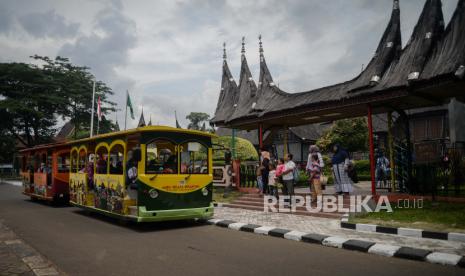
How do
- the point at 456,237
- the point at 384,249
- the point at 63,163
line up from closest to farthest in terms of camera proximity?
1. the point at 384,249
2. the point at 456,237
3. the point at 63,163

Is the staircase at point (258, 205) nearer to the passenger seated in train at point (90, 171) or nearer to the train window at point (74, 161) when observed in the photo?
the passenger seated in train at point (90, 171)

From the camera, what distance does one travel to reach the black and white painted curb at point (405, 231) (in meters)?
7.30

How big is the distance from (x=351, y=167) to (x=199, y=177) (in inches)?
204

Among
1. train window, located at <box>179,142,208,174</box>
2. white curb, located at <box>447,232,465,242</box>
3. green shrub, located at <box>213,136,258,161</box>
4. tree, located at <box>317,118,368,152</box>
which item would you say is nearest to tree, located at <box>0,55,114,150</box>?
green shrub, located at <box>213,136,258,161</box>

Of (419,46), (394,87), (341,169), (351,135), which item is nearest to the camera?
(394,87)

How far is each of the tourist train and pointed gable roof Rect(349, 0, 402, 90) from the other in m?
5.55

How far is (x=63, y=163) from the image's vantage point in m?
15.8

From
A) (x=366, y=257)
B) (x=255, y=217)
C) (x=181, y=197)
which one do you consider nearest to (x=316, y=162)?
(x=255, y=217)

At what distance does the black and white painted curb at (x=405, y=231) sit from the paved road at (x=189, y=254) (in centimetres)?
187

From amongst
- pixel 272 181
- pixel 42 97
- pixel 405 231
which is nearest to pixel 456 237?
pixel 405 231

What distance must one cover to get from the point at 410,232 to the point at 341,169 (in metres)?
3.91

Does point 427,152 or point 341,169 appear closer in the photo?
point 427,152

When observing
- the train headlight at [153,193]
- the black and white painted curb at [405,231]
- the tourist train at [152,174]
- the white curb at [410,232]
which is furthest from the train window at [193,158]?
the white curb at [410,232]

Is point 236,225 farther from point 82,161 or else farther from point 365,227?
point 82,161
